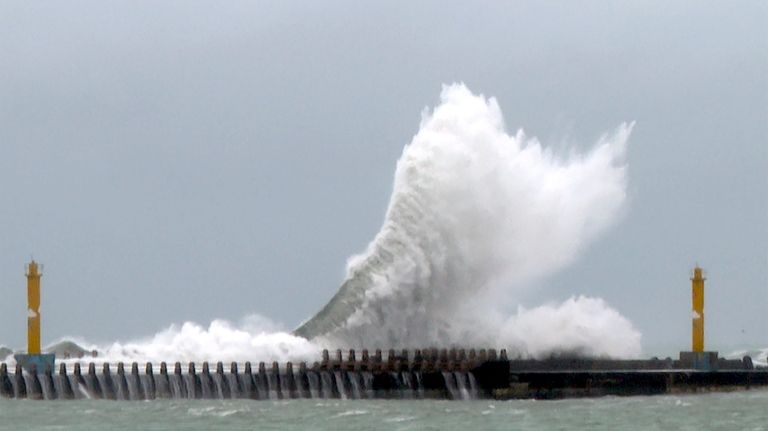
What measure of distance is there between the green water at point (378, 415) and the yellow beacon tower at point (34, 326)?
2.00 metres

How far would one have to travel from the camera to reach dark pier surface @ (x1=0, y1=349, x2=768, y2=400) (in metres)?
50.2

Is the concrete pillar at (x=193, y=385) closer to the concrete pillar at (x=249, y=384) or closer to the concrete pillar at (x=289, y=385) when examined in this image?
the concrete pillar at (x=249, y=384)

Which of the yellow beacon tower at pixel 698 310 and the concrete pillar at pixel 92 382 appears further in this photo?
the yellow beacon tower at pixel 698 310

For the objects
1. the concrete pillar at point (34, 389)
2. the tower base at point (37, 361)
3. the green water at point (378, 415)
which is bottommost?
the green water at point (378, 415)

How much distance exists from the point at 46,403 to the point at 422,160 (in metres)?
14.1

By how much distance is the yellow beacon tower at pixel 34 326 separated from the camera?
2007 inches

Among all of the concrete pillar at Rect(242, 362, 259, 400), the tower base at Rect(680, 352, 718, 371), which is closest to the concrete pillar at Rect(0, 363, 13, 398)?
the concrete pillar at Rect(242, 362, 259, 400)

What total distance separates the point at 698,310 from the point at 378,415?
558 inches

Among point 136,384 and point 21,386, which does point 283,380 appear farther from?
point 21,386

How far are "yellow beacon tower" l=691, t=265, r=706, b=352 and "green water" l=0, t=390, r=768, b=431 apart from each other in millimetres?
6208

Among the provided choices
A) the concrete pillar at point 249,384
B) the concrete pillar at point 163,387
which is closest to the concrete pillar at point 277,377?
the concrete pillar at point 249,384

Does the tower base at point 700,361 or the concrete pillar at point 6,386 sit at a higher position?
the tower base at point 700,361

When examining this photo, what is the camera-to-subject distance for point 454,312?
59781 mm

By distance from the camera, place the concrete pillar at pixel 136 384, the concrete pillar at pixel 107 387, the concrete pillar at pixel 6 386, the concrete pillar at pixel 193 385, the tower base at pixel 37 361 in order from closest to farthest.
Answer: the concrete pillar at pixel 6 386
the concrete pillar at pixel 107 387
the concrete pillar at pixel 136 384
the concrete pillar at pixel 193 385
the tower base at pixel 37 361
